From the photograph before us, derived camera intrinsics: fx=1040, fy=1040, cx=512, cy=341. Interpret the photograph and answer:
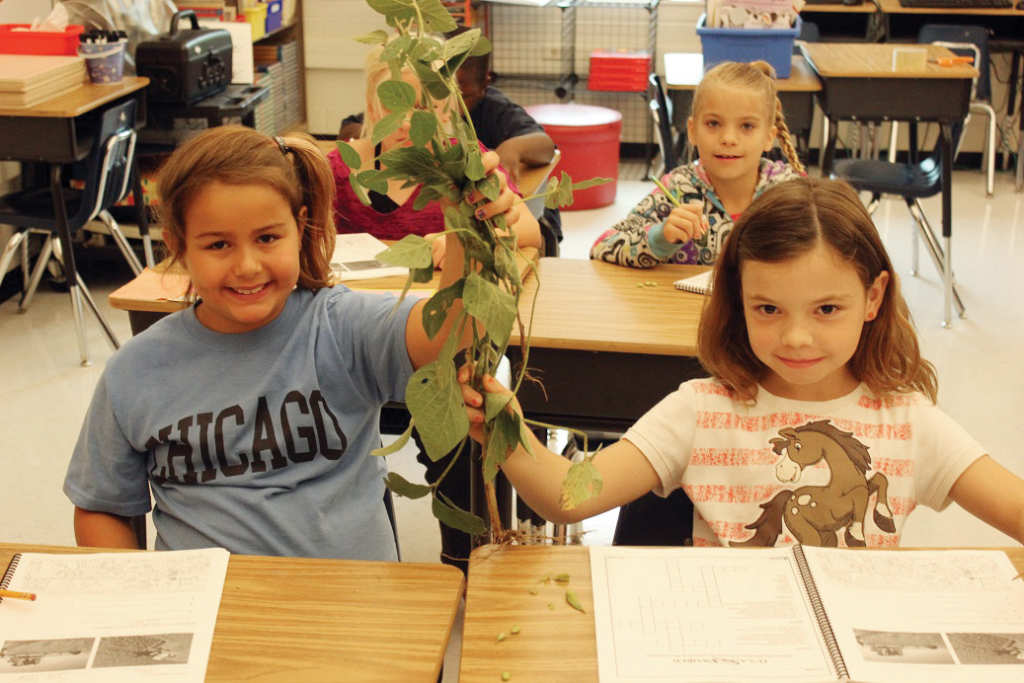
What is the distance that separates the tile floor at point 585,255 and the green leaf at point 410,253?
1256 mm

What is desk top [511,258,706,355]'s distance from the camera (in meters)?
1.87

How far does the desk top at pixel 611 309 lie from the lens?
1.87m

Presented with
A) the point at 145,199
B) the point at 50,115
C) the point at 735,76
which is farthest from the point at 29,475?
the point at 735,76

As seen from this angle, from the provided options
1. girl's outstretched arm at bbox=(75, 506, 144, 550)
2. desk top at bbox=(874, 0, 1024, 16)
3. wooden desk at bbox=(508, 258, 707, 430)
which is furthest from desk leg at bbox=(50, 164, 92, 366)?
desk top at bbox=(874, 0, 1024, 16)

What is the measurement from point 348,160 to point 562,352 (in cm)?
105

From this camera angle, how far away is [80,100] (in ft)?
10.9

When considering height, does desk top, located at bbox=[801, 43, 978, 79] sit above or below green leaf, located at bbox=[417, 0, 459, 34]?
below

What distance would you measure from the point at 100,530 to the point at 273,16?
4505mm

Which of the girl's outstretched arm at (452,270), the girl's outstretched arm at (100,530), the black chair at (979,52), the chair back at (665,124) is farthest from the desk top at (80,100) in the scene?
the black chair at (979,52)

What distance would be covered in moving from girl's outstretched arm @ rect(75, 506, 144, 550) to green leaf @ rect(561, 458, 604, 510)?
644 mm

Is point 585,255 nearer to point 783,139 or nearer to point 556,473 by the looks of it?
point 783,139

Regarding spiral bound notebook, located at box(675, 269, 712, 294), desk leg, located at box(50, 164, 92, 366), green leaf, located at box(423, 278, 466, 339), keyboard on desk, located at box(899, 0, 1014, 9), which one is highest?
keyboard on desk, located at box(899, 0, 1014, 9)

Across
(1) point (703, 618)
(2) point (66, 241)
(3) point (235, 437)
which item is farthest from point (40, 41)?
(1) point (703, 618)

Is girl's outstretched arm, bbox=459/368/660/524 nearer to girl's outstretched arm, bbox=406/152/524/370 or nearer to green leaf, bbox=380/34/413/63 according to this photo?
girl's outstretched arm, bbox=406/152/524/370
